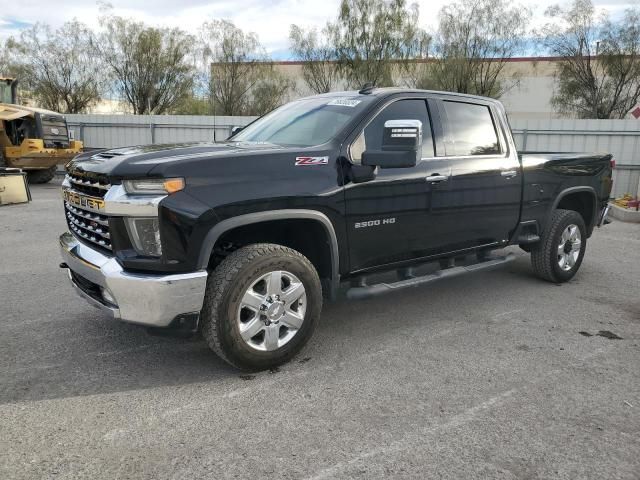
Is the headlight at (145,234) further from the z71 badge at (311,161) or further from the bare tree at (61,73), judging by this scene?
the bare tree at (61,73)

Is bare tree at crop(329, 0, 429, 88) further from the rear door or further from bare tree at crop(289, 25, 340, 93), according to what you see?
the rear door

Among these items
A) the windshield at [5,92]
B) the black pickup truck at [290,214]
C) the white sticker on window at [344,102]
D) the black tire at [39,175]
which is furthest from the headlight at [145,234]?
the windshield at [5,92]

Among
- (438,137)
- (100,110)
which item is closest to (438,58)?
(100,110)

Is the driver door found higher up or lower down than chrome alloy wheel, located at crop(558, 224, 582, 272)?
higher up

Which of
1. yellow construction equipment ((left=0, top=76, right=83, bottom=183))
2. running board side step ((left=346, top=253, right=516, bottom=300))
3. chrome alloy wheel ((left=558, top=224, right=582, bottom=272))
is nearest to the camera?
running board side step ((left=346, top=253, right=516, bottom=300))

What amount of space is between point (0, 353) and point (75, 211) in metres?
1.13

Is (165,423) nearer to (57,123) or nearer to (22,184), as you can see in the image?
(22,184)

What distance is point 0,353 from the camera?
380 centimetres

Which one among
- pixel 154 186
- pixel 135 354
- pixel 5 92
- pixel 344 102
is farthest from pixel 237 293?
pixel 5 92

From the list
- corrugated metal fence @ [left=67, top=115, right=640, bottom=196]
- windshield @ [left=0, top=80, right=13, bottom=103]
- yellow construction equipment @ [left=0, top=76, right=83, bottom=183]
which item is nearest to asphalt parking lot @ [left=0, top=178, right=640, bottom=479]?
corrugated metal fence @ [left=67, top=115, right=640, bottom=196]

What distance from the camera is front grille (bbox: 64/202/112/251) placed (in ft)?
11.0

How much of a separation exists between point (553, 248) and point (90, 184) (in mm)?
4526

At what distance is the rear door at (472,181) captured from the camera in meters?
4.43

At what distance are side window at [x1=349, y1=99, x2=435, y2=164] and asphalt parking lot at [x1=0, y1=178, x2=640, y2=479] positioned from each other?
146 cm
